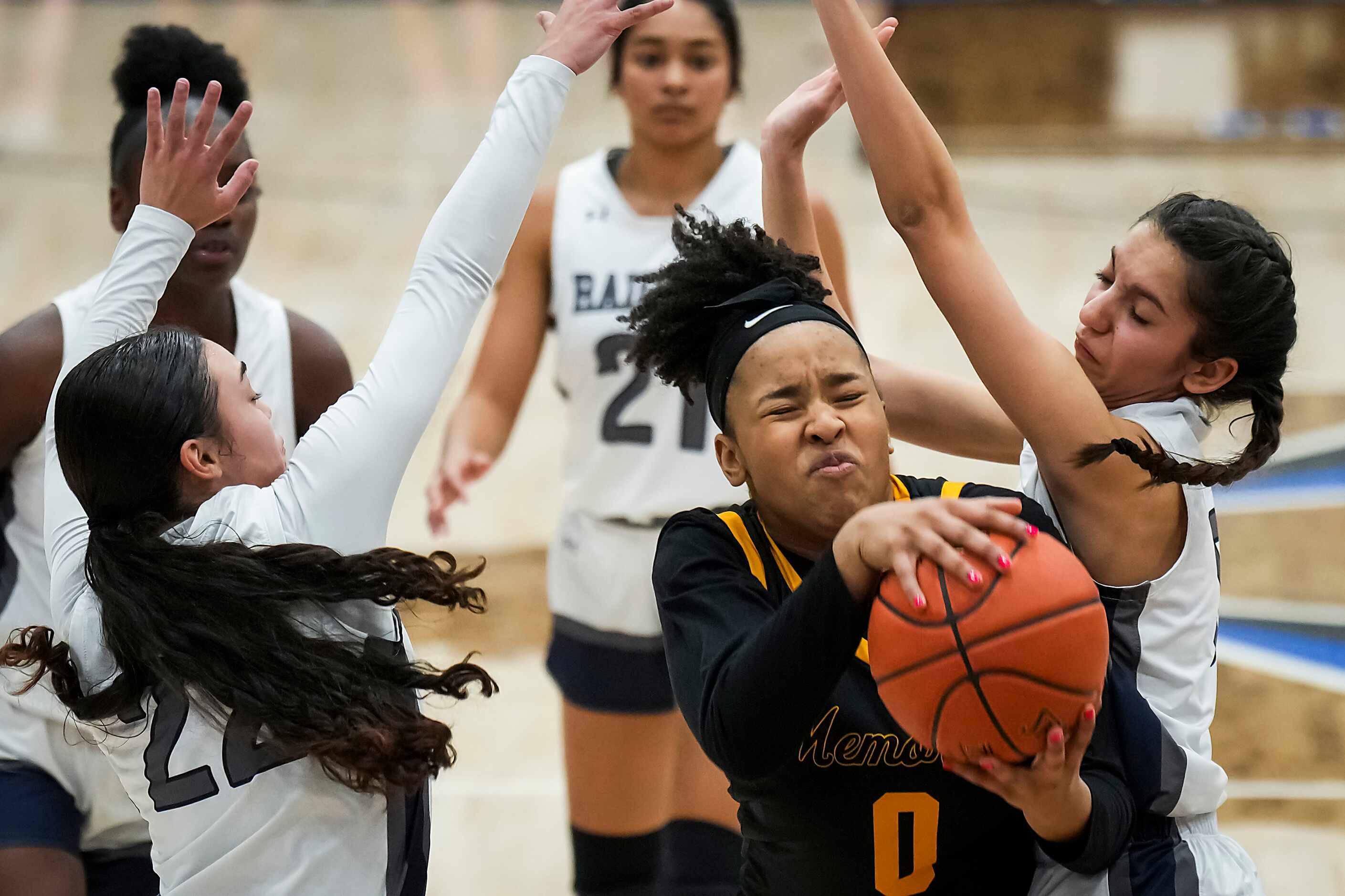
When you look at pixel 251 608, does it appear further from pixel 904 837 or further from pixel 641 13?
pixel 641 13

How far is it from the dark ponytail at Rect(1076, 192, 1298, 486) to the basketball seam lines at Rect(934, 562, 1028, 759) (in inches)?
19.3

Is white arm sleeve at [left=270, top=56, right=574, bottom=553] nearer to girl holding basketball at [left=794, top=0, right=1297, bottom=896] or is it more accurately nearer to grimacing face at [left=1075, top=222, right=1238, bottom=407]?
girl holding basketball at [left=794, top=0, right=1297, bottom=896]

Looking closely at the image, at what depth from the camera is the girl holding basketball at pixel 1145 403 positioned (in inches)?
74.0

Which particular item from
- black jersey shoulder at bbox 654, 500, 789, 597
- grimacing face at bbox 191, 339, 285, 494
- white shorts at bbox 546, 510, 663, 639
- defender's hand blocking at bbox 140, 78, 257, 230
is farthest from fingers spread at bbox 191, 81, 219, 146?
white shorts at bbox 546, 510, 663, 639

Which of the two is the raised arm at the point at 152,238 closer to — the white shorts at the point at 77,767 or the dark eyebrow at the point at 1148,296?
the white shorts at the point at 77,767

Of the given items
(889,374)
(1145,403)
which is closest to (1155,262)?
(1145,403)

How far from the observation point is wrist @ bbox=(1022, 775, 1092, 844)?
165 cm

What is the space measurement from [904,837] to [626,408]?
1.79 meters

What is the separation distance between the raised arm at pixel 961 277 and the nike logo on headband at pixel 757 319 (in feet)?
0.71

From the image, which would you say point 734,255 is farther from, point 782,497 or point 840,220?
point 840,220

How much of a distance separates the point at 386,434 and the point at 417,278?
242mm

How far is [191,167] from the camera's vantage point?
208 centimetres

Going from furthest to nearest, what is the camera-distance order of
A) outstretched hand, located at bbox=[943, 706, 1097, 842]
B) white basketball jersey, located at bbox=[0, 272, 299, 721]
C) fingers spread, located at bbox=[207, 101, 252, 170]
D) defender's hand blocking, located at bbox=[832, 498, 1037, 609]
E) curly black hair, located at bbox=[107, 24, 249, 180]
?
1. curly black hair, located at bbox=[107, 24, 249, 180]
2. white basketball jersey, located at bbox=[0, 272, 299, 721]
3. fingers spread, located at bbox=[207, 101, 252, 170]
4. outstretched hand, located at bbox=[943, 706, 1097, 842]
5. defender's hand blocking, located at bbox=[832, 498, 1037, 609]

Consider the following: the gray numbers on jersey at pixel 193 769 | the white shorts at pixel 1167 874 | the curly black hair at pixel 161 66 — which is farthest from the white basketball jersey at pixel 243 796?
the curly black hair at pixel 161 66
